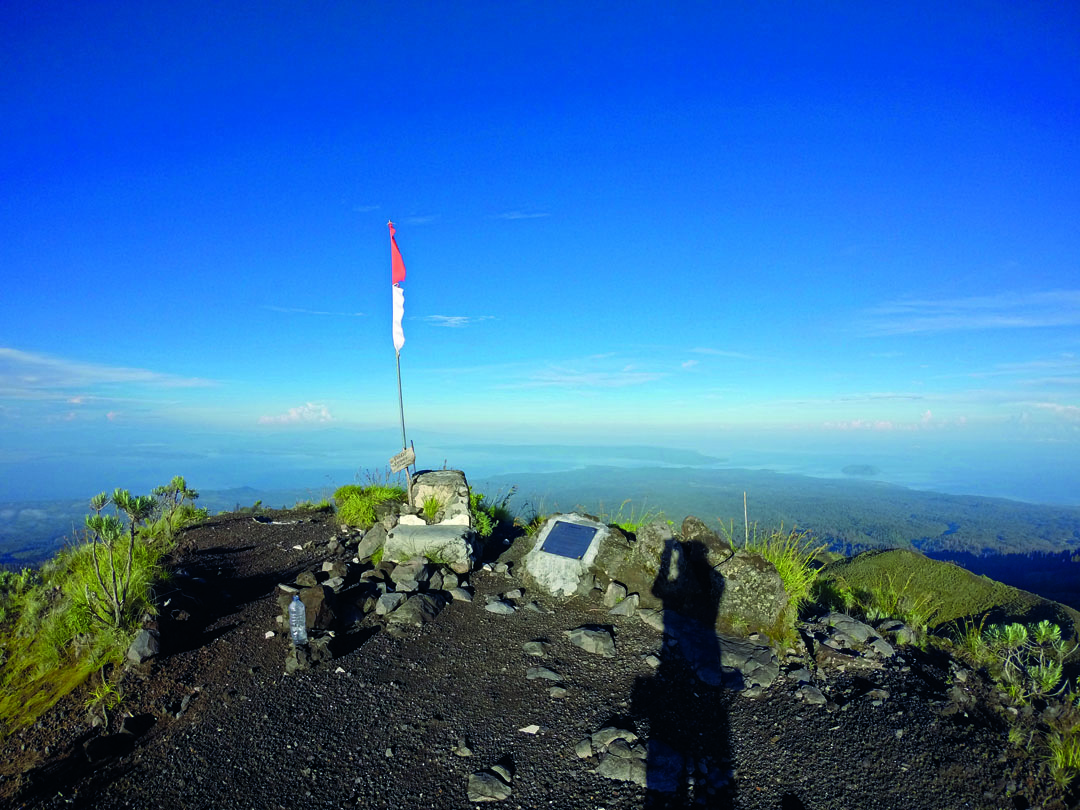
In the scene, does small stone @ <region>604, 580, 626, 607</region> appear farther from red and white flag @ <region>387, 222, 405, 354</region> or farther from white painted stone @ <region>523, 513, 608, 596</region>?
red and white flag @ <region>387, 222, 405, 354</region>

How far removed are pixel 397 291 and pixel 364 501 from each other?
4.97 m

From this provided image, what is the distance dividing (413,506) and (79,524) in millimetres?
6380

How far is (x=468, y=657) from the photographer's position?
20.6 ft

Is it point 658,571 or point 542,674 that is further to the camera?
point 658,571

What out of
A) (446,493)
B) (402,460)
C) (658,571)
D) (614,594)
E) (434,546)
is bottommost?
(614,594)

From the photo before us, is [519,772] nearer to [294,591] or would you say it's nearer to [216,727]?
[216,727]

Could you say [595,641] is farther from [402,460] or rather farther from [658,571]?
[402,460]

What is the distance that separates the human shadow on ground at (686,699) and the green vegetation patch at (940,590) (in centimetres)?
318

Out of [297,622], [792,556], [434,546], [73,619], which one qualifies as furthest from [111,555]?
[792,556]

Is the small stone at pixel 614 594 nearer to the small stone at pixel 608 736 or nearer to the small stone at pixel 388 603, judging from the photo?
the small stone at pixel 608 736

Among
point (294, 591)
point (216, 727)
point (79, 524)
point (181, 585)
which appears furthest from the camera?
point (79, 524)

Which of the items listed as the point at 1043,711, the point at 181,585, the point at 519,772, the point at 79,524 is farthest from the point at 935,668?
the point at 79,524

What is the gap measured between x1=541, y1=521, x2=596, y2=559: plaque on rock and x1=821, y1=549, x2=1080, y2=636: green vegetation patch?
4.32 meters

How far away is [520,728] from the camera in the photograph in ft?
16.0
